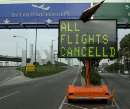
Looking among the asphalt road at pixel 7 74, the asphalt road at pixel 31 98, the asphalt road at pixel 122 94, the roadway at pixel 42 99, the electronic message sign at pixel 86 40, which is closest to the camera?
the electronic message sign at pixel 86 40

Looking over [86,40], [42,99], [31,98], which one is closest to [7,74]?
[31,98]

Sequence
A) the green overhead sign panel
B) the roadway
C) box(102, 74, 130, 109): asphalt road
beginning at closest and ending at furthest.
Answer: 1. the roadway
2. box(102, 74, 130, 109): asphalt road
3. the green overhead sign panel

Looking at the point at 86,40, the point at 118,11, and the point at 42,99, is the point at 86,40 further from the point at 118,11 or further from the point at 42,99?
the point at 118,11

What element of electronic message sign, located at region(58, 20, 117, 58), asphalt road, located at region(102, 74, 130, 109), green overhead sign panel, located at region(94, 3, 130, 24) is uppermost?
green overhead sign panel, located at region(94, 3, 130, 24)

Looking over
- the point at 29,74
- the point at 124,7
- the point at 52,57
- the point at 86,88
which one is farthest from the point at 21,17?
the point at 52,57

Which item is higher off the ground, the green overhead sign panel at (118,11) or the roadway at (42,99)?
the green overhead sign panel at (118,11)

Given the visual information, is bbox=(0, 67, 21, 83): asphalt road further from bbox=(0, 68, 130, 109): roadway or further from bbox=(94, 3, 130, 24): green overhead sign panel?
bbox=(0, 68, 130, 109): roadway

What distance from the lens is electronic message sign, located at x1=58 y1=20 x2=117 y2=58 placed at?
21688mm

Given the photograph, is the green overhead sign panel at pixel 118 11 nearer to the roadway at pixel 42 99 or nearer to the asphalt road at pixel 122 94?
the asphalt road at pixel 122 94

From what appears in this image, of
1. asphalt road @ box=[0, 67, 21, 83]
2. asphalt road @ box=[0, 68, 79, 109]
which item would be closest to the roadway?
asphalt road @ box=[0, 68, 79, 109]

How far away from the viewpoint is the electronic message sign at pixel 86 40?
2169cm

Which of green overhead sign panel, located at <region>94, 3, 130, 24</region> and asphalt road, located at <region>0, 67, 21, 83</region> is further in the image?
asphalt road, located at <region>0, 67, 21, 83</region>

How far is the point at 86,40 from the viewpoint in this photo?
21781 millimetres

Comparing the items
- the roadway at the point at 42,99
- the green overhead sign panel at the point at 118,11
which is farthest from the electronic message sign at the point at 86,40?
the green overhead sign panel at the point at 118,11
